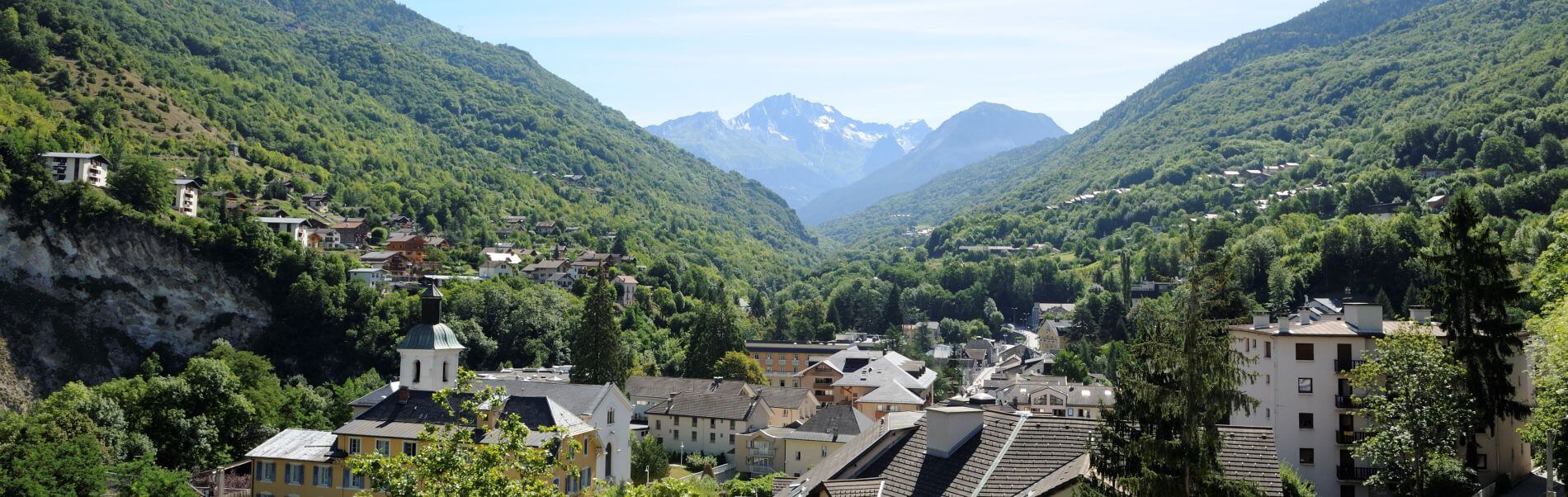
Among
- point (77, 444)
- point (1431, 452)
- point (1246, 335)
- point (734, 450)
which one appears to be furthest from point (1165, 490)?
point (734, 450)

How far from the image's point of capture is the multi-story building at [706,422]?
80000 millimetres

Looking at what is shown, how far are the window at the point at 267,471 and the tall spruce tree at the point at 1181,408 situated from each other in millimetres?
43680

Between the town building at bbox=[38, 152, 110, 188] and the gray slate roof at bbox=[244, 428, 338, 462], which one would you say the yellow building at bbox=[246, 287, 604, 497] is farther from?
the town building at bbox=[38, 152, 110, 188]

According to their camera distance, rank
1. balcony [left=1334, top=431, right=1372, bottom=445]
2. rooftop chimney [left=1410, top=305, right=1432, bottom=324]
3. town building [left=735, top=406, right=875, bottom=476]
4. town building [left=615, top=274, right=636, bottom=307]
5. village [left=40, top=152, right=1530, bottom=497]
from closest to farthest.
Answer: village [left=40, top=152, right=1530, bottom=497] → balcony [left=1334, top=431, right=1372, bottom=445] → rooftop chimney [left=1410, top=305, right=1432, bottom=324] → town building [left=735, top=406, right=875, bottom=476] → town building [left=615, top=274, right=636, bottom=307]

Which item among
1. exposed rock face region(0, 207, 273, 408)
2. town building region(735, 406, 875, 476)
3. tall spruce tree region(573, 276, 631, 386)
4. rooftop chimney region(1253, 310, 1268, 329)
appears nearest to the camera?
rooftop chimney region(1253, 310, 1268, 329)

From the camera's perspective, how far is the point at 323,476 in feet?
176

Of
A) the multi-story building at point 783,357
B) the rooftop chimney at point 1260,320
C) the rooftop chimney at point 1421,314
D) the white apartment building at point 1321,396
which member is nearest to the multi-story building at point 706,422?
the multi-story building at point 783,357

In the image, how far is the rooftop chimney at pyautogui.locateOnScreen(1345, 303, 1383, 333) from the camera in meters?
42.6

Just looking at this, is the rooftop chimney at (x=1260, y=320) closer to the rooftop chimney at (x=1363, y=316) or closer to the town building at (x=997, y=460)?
the rooftop chimney at (x=1363, y=316)

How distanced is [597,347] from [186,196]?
1982 inches

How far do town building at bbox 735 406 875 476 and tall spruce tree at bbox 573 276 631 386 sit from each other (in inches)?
456

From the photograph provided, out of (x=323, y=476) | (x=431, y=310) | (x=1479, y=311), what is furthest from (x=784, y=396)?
(x=1479, y=311)

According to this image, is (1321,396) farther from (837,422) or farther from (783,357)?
(783,357)

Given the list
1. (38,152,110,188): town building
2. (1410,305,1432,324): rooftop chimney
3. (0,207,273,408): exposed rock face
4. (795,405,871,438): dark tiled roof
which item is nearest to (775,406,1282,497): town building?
(1410,305,1432,324): rooftop chimney
